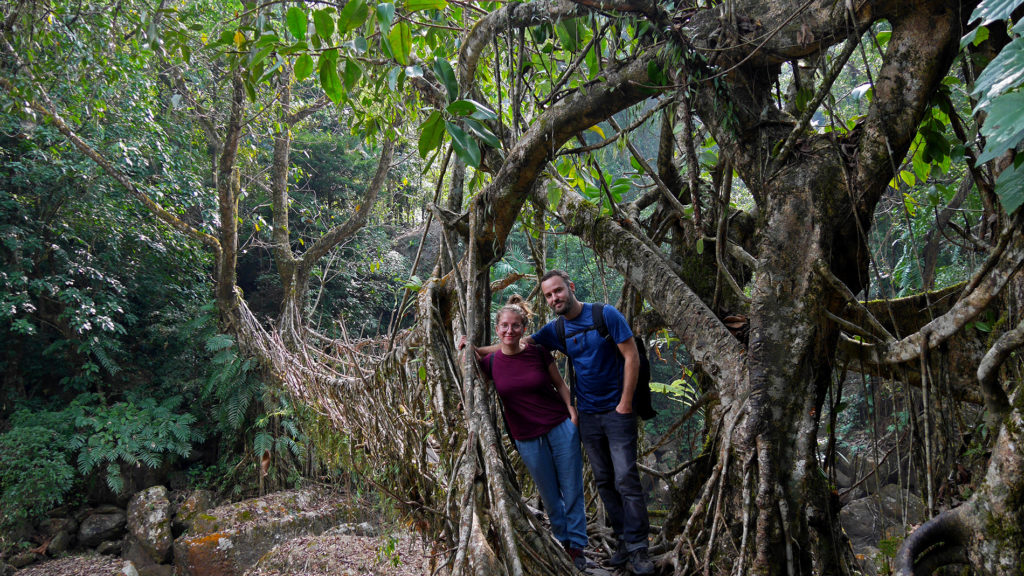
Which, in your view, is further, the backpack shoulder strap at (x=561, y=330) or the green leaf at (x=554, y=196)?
the green leaf at (x=554, y=196)

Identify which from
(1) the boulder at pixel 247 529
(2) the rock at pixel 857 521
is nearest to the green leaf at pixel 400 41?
(1) the boulder at pixel 247 529

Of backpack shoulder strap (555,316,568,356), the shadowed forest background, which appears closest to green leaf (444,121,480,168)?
the shadowed forest background

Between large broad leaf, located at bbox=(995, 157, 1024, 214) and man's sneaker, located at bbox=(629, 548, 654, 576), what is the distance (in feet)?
4.89

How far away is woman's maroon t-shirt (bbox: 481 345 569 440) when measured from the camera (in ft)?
7.00

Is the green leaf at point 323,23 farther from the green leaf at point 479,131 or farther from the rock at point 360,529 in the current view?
the rock at point 360,529

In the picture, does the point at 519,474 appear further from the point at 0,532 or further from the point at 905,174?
the point at 0,532

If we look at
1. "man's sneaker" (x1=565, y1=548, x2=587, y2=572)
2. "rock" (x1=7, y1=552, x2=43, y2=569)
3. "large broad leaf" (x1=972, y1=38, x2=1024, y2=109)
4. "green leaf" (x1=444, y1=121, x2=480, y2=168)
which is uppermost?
"green leaf" (x1=444, y1=121, x2=480, y2=168)

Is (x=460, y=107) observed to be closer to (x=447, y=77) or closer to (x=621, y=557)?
(x=447, y=77)

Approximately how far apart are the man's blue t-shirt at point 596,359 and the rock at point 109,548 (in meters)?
6.20

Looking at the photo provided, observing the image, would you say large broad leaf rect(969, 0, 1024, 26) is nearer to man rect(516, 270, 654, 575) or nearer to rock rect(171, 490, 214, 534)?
man rect(516, 270, 654, 575)

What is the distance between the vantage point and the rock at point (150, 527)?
5.71m

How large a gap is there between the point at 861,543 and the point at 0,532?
9.06 metres

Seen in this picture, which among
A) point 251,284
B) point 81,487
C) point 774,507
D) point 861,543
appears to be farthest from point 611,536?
point 251,284

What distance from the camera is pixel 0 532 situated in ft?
17.2
